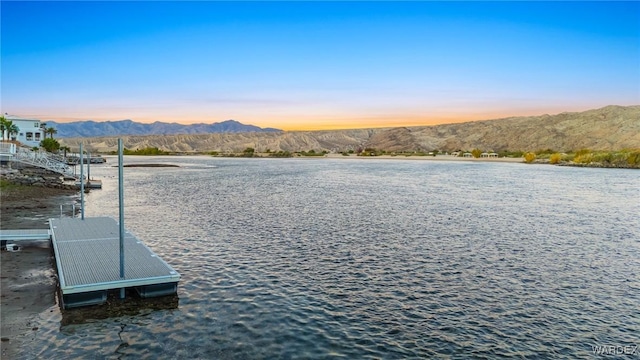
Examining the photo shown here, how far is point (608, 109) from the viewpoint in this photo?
174500 millimetres

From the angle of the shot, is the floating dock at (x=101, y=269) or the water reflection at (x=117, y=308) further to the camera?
the floating dock at (x=101, y=269)

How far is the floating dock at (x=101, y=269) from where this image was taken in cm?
1168

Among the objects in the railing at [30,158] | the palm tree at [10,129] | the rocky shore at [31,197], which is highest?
the palm tree at [10,129]

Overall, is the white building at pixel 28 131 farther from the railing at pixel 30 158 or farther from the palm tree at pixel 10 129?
the railing at pixel 30 158

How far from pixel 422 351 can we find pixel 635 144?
152514 mm

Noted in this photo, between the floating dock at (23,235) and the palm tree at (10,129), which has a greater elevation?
the palm tree at (10,129)

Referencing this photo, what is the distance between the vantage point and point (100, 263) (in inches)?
539

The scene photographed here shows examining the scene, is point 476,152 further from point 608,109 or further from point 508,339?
point 508,339

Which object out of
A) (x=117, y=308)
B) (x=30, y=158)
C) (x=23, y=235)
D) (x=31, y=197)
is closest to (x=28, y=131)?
(x=30, y=158)

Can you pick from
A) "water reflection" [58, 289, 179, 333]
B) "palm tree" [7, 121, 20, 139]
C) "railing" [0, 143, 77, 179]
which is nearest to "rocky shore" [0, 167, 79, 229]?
"railing" [0, 143, 77, 179]

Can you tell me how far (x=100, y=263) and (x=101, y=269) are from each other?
762 mm

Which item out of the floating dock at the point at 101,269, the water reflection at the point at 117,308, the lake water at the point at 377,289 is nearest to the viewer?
the lake water at the point at 377,289

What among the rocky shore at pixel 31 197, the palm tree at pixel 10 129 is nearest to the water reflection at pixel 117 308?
the rocky shore at pixel 31 197

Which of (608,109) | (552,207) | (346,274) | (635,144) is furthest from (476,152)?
(346,274)
